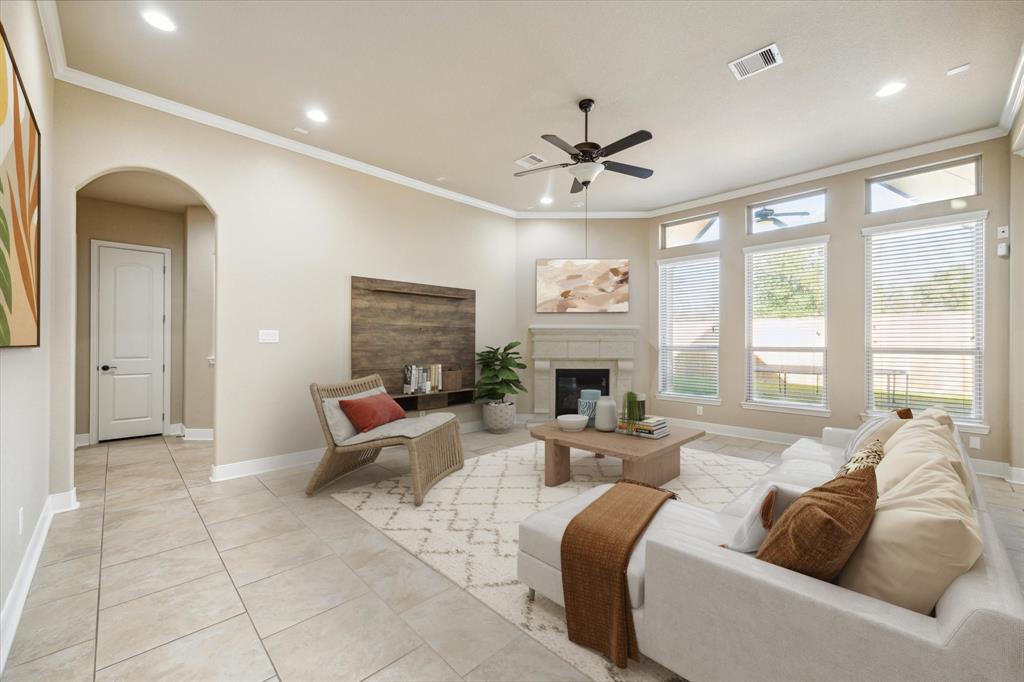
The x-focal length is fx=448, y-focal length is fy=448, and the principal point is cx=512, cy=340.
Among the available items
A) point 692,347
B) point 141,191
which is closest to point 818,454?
point 692,347

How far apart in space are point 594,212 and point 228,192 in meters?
4.48

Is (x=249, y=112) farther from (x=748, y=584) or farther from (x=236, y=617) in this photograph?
(x=748, y=584)

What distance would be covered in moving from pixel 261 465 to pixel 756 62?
4989mm

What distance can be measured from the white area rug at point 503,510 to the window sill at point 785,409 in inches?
47.4

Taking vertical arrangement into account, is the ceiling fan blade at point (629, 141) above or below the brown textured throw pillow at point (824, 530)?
above

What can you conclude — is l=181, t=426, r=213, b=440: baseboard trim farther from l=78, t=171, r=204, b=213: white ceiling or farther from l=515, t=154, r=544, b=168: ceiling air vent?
l=515, t=154, r=544, b=168: ceiling air vent

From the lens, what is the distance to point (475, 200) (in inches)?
233

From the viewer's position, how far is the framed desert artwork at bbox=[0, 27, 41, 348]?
170 centimetres

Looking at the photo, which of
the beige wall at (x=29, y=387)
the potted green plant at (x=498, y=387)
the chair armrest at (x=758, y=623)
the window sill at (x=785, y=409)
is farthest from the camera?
the potted green plant at (x=498, y=387)

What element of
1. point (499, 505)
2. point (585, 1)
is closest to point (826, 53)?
point (585, 1)

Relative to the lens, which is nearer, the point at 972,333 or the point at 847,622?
the point at 847,622

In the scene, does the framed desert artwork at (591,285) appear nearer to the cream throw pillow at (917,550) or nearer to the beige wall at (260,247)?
the beige wall at (260,247)

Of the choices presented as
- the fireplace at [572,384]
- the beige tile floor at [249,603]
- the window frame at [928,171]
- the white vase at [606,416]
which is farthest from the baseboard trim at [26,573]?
the window frame at [928,171]

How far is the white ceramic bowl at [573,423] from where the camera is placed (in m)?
3.79
